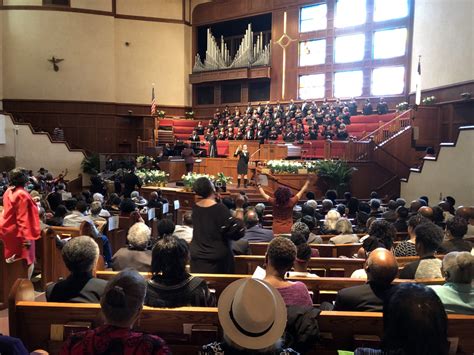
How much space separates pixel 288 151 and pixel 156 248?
1110 centimetres

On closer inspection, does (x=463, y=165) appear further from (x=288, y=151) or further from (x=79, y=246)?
(x=79, y=246)

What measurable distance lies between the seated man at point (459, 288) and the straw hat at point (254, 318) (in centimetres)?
128

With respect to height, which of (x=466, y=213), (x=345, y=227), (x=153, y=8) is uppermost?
(x=153, y=8)

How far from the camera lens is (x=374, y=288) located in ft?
8.28

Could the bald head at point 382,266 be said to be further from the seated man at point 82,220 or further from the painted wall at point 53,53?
the painted wall at point 53,53

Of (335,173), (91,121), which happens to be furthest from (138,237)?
(91,121)

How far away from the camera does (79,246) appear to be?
104 inches

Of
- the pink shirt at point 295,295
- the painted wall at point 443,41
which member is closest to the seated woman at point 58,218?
the pink shirt at point 295,295

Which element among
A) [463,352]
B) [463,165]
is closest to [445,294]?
[463,352]

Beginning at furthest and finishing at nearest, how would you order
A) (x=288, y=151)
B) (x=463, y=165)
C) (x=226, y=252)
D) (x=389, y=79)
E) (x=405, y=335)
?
(x=389, y=79) < (x=288, y=151) < (x=463, y=165) < (x=226, y=252) < (x=405, y=335)

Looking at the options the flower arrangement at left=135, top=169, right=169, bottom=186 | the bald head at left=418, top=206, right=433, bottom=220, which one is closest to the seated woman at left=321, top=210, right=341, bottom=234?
the bald head at left=418, top=206, right=433, bottom=220

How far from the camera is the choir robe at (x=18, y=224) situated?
15.2ft

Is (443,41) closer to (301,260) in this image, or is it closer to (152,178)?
(152,178)

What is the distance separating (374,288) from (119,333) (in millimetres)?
1473
